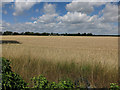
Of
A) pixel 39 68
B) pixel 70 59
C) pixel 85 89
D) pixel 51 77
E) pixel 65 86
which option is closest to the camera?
pixel 65 86

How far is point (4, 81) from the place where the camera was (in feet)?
7.20

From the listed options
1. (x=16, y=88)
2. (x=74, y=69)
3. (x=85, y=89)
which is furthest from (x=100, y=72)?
(x=16, y=88)

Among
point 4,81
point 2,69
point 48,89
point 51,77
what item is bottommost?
point 51,77

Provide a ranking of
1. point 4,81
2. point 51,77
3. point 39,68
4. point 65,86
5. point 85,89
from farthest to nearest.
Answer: point 39,68
point 51,77
point 85,89
point 65,86
point 4,81

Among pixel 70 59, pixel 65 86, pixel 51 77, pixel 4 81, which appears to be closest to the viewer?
pixel 4 81

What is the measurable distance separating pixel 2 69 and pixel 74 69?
8.91 feet

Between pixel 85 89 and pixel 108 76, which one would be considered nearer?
pixel 85 89

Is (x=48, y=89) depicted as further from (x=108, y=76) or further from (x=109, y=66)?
(x=109, y=66)

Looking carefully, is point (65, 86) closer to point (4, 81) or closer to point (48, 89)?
point (48, 89)

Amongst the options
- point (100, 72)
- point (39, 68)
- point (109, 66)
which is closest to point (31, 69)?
point (39, 68)

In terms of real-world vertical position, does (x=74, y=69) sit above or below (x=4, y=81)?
below

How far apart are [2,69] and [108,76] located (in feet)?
11.3

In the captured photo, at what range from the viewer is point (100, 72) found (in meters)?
4.12

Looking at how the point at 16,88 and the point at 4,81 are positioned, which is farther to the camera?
the point at 16,88
